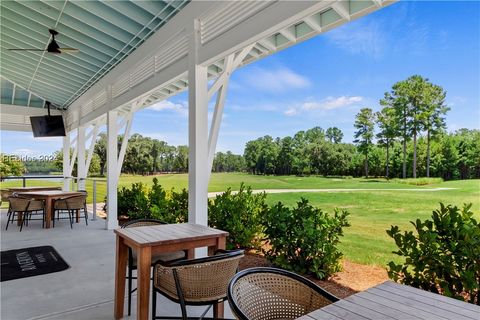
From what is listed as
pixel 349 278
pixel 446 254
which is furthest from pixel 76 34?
pixel 446 254

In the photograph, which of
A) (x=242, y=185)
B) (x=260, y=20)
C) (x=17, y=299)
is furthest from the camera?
(x=242, y=185)

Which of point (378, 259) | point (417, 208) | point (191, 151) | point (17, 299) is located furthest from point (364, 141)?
point (17, 299)

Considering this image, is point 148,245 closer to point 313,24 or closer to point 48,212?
point 313,24

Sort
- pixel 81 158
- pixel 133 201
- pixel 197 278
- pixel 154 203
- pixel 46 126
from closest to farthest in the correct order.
Result: pixel 197 278
pixel 154 203
pixel 133 201
pixel 46 126
pixel 81 158

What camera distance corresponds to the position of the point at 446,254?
211 centimetres

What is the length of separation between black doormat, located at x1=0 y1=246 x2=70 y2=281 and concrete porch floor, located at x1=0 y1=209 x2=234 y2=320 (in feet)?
0.40

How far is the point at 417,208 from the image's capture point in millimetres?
6094

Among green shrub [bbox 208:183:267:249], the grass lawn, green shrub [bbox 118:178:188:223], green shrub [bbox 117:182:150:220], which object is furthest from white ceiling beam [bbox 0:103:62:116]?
green shrub [bbox 208:183:267:249]

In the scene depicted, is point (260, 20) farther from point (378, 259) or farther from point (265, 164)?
point (265, 164)

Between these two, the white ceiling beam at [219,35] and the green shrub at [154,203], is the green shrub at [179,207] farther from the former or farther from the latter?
the white ceiling beam at [219,35]

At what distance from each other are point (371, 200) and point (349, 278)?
12.1ft

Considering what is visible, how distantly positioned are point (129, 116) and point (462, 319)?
6277mm

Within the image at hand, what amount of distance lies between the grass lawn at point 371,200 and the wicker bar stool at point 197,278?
2.39m

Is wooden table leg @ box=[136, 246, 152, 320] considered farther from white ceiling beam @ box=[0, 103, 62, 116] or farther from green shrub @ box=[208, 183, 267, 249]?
white ceiling beam @ box=[0, 103, 62, 116]
